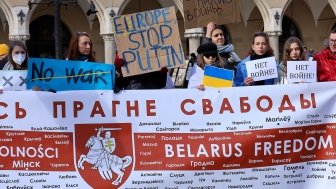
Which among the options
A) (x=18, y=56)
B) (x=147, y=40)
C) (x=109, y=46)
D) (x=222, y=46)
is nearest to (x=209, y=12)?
(x=222, y=46)

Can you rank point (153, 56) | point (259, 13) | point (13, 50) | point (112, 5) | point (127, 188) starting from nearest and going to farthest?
1. point (127, 188)
2. point (153, 56)
3. point (13, 50)
4. point (112, 5)
5. point (259, 13)

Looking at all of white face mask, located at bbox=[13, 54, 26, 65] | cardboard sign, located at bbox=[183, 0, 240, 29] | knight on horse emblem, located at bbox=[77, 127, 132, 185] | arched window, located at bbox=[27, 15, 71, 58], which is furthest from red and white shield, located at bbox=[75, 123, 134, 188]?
arched window, located at bbox=[27, 15, 71, 58]

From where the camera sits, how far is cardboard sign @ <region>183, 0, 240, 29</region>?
6.50 meters

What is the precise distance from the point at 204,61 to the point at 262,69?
1.41 ft

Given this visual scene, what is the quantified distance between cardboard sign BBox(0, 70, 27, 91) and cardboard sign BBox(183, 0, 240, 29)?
7.14 feet

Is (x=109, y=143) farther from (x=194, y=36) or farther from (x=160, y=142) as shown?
(x=194, y=36)

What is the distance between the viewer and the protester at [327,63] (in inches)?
194

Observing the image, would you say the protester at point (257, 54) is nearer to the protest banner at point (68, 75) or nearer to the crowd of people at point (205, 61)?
the crowd of people at point (205, 61)

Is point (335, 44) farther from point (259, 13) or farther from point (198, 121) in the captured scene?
point (259, 13)

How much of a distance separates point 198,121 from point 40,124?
1010 millimetres

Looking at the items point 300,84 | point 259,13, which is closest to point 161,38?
point 300,84

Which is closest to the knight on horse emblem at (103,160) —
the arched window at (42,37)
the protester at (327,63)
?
the protester at (327,63)

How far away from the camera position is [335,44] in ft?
16.3

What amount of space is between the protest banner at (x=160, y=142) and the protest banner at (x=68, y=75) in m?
0.11
